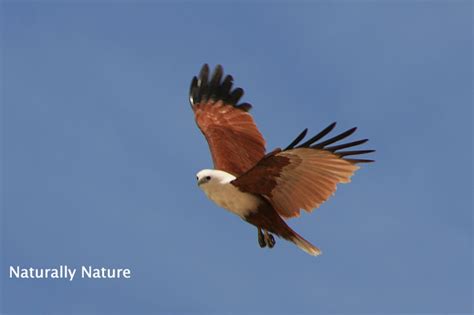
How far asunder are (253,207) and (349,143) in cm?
132

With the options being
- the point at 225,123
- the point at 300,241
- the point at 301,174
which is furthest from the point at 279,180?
the point at 225,123

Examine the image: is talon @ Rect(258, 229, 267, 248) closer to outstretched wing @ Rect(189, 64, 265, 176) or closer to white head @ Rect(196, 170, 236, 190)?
outstretched wing @ Rect(189, 64, 265, 176)

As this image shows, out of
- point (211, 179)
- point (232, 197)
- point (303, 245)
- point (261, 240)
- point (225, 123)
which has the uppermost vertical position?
point (225, 123)

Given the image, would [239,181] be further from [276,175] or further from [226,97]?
[226,97]

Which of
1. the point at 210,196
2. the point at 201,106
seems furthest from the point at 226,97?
the point at 210,196

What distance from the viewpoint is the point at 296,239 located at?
10648 mm

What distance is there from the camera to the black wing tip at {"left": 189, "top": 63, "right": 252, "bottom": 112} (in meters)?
12.9

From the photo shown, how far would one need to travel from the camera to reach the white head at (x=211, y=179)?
1043 cm

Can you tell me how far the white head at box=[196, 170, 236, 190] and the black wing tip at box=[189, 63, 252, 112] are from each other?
2361 mm

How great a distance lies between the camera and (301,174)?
10.2m

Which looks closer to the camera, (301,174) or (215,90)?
(301,174)

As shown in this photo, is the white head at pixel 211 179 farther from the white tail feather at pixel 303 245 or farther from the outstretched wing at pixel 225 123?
the white tail feather at pixel 303 245

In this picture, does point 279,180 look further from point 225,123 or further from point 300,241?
point 225,123

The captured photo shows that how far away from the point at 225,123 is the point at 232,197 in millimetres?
2161
